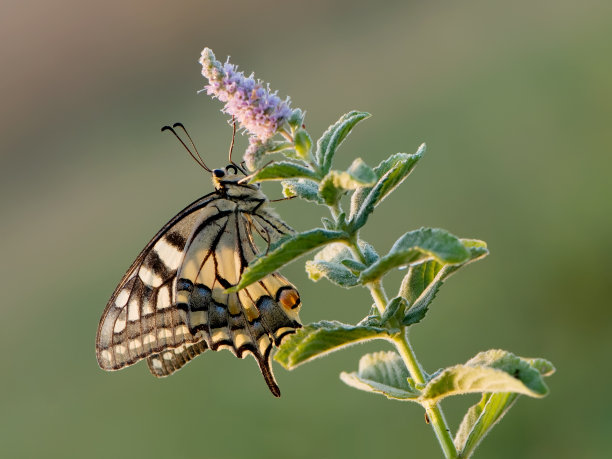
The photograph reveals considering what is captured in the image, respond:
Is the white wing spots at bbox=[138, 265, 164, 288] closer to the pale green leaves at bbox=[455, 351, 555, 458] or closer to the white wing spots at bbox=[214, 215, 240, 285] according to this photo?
the white wing spots at bbox=[214, 215, 240, 285]

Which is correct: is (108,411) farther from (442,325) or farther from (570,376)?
(570,376)

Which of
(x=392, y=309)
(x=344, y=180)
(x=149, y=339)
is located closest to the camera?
(x=344, y=180)

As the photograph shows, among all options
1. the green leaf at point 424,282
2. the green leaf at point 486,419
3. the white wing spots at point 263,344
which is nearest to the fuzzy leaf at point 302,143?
the green leaf at point 424,282

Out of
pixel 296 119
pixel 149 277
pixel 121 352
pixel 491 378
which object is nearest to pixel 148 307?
pixel 149 277

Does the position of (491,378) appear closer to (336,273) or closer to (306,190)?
(336,273)

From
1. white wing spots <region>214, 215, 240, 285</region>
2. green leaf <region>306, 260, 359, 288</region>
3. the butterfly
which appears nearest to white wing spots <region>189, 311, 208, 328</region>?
the butterfly

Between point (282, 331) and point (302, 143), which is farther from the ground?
point (302, 143)
